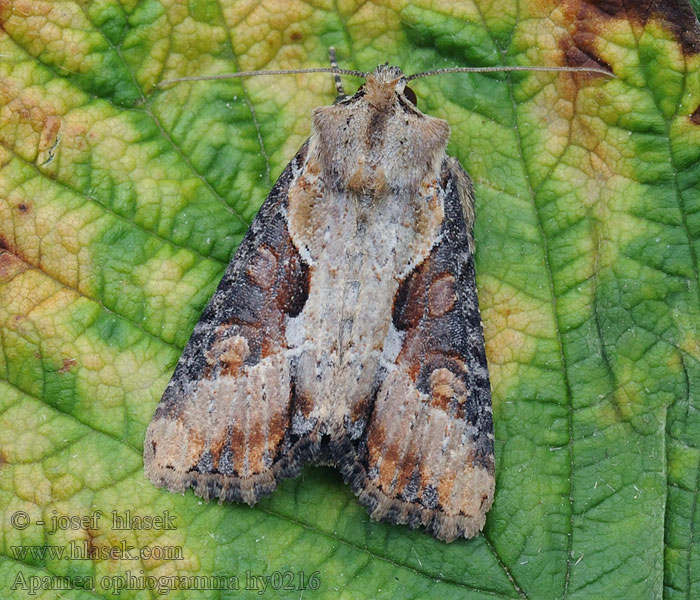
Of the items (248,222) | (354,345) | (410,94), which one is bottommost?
(354,345)

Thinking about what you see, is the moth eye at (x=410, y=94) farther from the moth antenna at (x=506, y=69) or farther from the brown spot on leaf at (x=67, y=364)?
the brown spot on leaf at (x=67, y=364)

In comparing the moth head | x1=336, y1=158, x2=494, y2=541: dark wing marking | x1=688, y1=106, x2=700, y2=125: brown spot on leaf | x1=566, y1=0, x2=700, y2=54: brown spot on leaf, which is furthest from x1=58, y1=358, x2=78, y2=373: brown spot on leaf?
x1=688, y1=106, x2=700, y2=125: brown spot on leaf

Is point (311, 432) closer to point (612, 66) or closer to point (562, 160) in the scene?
point (562, 160)

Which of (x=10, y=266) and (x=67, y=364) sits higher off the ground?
(x=10, y=266)

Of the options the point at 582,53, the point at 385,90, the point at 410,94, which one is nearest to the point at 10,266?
the point at 385,90

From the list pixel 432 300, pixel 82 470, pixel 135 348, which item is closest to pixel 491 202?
pixel 432 300

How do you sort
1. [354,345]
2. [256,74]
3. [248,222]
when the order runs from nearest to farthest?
[354,345] < [256,74] < [248,222]

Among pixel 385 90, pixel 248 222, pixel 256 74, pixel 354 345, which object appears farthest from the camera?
pixel 248 222

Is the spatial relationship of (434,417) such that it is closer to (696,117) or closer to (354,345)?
(354,345)
